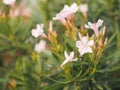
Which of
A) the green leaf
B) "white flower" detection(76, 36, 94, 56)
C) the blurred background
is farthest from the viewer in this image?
the blurred background

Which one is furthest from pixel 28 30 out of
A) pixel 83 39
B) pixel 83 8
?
pixel 83 39

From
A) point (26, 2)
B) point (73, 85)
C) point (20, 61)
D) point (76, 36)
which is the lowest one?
point (73, 85)

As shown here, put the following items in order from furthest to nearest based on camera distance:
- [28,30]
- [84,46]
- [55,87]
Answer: [28,30]
[55,87]
[84,46]

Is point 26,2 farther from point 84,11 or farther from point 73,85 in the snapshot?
point 73,85

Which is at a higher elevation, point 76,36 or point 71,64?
point 76,36

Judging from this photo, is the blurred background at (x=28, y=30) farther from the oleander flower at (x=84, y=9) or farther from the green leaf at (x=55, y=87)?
the green leaf at (x=55, y=87)

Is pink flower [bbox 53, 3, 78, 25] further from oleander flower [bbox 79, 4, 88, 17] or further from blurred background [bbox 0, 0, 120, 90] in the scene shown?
oleander flower [bbox 79, 4, 88, 17]

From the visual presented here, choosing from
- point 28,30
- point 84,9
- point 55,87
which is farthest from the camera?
point 28,30

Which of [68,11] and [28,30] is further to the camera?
[28,30]

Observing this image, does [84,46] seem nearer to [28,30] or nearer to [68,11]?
[68,11]

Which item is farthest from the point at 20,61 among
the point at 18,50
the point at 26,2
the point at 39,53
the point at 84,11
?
the point at 26,2

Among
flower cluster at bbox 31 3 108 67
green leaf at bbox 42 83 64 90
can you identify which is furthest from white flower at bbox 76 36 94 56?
green leaf at bbox 42 83 64 90
